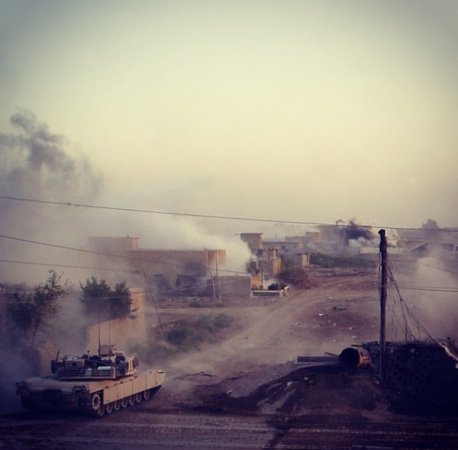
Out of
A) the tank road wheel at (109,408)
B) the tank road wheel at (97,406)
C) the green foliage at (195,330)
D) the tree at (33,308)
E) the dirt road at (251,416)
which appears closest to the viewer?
the dirt road at (251,416)

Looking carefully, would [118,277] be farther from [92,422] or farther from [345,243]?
[345,243]

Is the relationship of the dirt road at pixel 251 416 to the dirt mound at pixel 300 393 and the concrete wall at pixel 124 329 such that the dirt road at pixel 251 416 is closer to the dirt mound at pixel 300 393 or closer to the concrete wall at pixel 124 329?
the dirt mound at pixel 300 393

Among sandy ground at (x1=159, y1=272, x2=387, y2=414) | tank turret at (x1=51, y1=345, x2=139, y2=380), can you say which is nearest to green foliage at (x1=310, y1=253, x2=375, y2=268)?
sandy ground at (x1=159, y1=272, x2=387, y2=414)

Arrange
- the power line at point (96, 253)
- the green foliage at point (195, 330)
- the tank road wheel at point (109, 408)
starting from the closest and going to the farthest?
the tank road wheel at point (109, 408) → the green foliage at point (195, 330) → the power line at point (96, 253)

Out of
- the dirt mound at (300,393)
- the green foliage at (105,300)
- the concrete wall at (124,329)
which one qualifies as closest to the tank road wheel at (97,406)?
the dirt mound at (300,393)

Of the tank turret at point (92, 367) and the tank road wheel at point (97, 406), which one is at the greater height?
the tank turret at point (92, 367)

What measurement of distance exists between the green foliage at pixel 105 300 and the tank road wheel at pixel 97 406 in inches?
404

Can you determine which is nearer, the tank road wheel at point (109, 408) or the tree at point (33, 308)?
the tank road wheel at point (109, 408)

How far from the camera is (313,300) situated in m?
42.4

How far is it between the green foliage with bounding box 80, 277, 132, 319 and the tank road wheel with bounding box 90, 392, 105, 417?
1027 cm

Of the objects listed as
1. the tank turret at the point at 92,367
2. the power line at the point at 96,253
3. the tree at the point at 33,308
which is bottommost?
the tank turret at the point at 92,367

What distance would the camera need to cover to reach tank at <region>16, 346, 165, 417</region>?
1953 cm

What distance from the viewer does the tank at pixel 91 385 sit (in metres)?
19.5

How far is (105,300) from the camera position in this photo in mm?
30531
